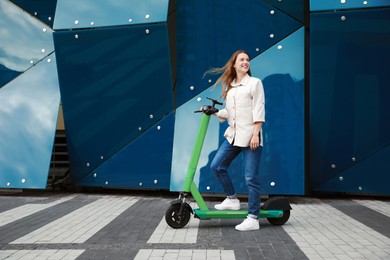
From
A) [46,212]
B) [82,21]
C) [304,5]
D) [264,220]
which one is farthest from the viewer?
[82,21]

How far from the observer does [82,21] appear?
292 inches

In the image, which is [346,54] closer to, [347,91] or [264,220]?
[347,91]

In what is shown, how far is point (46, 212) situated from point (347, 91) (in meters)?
4.55

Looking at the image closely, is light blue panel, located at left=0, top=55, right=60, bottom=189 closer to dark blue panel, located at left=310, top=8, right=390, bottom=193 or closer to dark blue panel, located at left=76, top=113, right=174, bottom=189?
dark blue panel, located at left=76, top=113, right=174, bottom=189

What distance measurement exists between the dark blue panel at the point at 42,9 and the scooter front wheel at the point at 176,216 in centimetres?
450

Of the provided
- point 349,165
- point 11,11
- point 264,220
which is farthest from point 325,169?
point 11,11

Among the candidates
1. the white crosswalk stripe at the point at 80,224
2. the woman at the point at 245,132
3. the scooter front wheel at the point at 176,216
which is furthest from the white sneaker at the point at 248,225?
the white crosswalk stripe at the point at 80,224

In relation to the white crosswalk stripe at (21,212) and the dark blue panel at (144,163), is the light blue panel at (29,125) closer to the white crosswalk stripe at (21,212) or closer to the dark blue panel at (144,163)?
the white crosswalk stripe at (21,212)

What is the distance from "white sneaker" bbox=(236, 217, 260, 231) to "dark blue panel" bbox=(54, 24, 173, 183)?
296 centimetres

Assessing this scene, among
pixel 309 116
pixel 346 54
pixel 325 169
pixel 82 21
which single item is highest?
pixel 82 21

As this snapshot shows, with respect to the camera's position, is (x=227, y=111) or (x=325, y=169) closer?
(x=227, y=111)

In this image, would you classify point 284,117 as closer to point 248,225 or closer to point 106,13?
point 248,225

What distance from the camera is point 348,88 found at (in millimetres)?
6961

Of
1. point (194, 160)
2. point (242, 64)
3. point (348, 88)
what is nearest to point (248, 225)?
point (194, 160)
